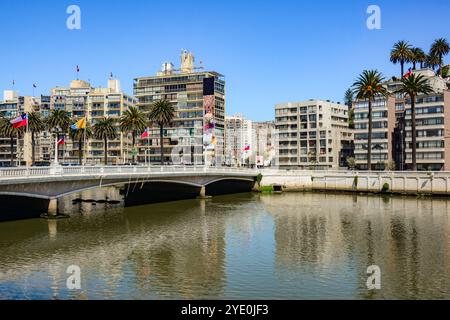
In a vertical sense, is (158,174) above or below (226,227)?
above

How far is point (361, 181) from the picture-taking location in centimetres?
10219

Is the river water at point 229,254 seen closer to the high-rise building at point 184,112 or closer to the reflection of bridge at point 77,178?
the reflection of bridge at point 77,178

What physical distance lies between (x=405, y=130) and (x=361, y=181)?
3970 cm

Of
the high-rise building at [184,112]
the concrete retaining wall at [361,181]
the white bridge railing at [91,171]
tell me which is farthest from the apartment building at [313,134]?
the white bridge railing at [91,171]

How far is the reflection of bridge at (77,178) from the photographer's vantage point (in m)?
48.3

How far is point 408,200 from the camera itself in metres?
86.1

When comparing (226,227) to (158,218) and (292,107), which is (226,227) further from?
(292,107)

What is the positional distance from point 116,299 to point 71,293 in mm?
3038

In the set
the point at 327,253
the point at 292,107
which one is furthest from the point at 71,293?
the point at 292,107

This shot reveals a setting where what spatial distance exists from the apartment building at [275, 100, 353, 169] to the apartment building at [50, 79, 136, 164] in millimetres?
61400

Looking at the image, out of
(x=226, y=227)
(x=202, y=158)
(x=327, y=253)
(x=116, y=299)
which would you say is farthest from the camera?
(x=202, y=158)

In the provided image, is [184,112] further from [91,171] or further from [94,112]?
[91,171]

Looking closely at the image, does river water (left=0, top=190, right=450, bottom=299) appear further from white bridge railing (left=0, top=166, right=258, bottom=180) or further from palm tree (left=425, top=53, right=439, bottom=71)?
palm tree (left=425, top=53, right=439, bottom=71)

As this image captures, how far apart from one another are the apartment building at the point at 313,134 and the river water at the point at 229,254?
304 ft
